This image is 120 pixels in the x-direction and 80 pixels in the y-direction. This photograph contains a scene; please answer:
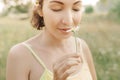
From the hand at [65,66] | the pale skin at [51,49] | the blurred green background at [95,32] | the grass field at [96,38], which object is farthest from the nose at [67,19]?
the grass field at [96,38]

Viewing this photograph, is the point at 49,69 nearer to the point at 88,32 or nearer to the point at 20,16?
the point at 88,32

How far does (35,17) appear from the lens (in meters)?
1.70

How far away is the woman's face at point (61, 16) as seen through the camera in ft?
4.84

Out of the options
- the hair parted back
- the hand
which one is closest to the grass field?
the hair parted back

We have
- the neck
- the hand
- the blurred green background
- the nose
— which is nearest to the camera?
the hand

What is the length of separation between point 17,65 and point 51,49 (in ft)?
0.60

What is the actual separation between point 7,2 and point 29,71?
2.89 meters

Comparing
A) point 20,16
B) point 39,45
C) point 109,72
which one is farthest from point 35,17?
point 20,16

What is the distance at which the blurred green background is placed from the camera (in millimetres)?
4766

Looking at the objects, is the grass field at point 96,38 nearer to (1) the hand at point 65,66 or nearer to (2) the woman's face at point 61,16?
(2) the woman's face at point 61,16

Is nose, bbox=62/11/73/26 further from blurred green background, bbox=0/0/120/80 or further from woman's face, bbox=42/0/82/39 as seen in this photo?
blurred green background, bbox=0/0/120/80

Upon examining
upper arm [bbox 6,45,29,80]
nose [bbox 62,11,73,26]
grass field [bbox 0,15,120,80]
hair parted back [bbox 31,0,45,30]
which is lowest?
grass field [bbox 0,15,120,80]

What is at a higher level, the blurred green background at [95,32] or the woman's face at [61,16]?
the woman's face at [61,16]

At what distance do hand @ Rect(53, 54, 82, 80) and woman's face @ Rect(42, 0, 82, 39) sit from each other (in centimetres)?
15
